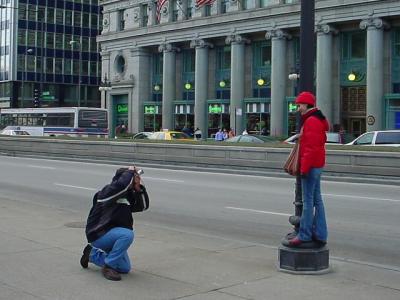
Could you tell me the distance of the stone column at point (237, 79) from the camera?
2037 inches

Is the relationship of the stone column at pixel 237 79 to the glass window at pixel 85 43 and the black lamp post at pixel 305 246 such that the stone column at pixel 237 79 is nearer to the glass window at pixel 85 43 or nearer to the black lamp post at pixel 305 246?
the black lamp post at pixel 305 246

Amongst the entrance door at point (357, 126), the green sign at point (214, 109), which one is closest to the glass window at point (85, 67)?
the green sign at point (214, 109)

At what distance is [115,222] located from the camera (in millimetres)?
6918

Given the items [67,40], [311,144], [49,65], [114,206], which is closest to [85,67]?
[67,40]

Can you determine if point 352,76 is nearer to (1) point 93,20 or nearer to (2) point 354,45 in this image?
(2) point 354,45

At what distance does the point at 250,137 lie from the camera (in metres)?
30.1

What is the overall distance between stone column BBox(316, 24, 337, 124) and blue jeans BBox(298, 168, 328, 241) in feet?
129

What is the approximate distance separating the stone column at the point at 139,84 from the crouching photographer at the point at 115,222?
54.4 meters

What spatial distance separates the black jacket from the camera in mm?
6793

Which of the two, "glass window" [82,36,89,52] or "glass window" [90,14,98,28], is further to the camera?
"glass window" [90,14,98,28]

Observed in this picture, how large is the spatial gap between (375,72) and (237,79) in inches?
507

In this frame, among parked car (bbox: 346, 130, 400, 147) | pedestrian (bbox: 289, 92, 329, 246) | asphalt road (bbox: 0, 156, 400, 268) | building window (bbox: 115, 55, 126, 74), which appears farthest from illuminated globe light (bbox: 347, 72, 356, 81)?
pedestrian (bbox: 289, 92, 329, 246)

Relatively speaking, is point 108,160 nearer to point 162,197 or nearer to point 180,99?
point 162,197

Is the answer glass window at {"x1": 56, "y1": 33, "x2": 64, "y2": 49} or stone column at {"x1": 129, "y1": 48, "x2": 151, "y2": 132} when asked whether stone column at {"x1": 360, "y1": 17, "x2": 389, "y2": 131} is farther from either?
glass window at {"x1": 56, "y1": 33, "x2": 64, "y2": 49}
